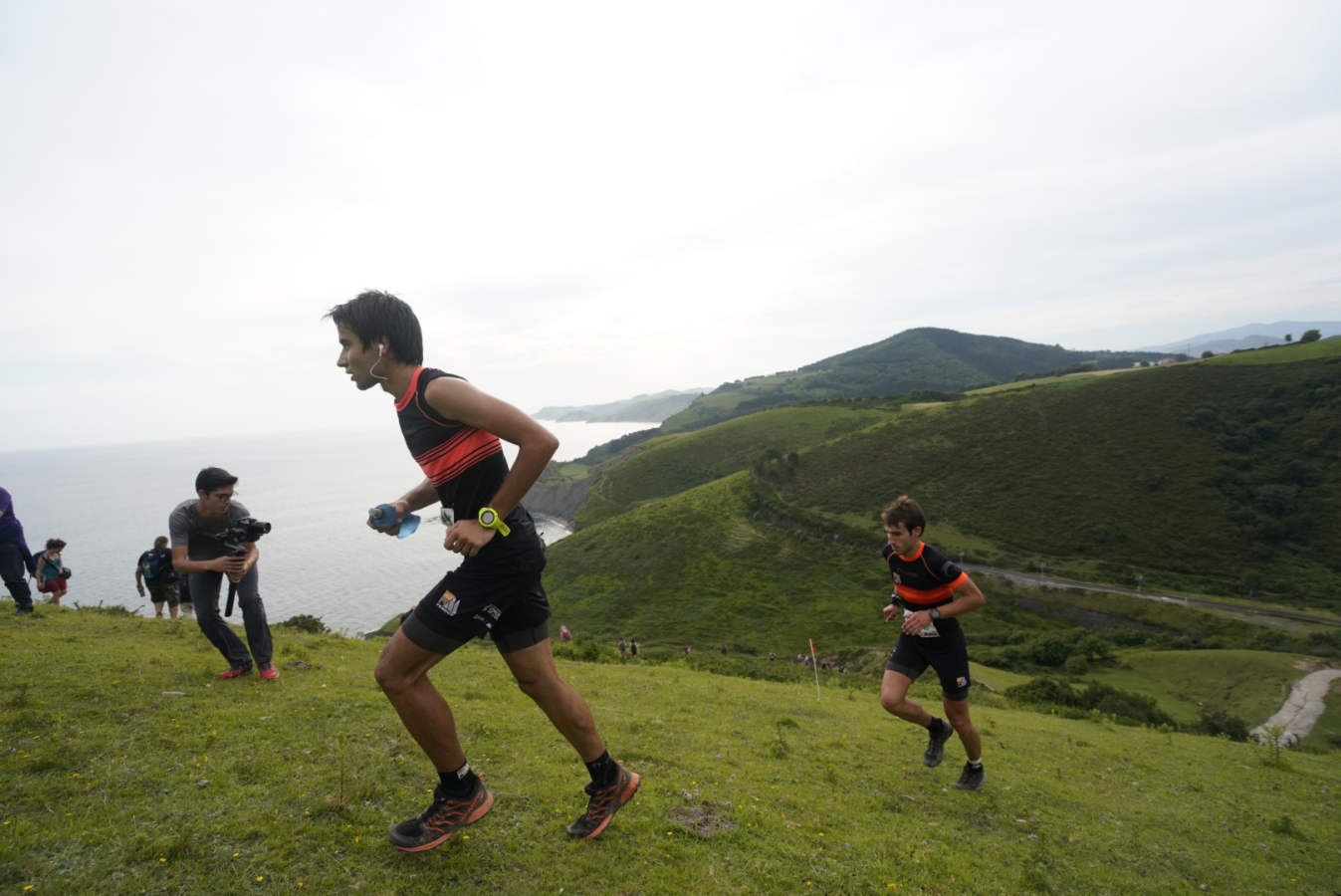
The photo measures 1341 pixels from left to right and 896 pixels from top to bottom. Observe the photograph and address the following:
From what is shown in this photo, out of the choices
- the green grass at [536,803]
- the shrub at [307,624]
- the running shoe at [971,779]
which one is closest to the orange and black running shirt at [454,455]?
the green grass at [536,803]

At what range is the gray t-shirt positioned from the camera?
254 inches

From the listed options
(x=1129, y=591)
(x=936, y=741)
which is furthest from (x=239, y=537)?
(x=1129, y=591)

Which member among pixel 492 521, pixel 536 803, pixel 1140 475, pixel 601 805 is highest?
pixel 492 521

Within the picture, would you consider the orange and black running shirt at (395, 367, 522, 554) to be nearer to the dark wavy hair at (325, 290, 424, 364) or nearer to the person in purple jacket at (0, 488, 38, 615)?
the dark wavy hair at (325, 290, 424, 364)

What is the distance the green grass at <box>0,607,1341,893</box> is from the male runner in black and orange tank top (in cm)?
65

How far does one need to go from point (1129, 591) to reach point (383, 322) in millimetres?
74185

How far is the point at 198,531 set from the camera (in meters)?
6.59

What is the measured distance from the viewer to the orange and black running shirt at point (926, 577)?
5738mm

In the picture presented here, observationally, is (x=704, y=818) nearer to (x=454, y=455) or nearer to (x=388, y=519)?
(x=388, y=519)

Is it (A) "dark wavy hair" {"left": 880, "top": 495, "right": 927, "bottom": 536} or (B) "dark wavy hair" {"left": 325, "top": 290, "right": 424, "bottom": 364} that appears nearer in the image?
(B) "dark wavy hair" {"left": 325, "top": 290, "right": 424, "bottom": 364}

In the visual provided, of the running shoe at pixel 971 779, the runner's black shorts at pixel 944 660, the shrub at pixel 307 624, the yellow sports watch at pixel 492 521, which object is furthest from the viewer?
the shrub at pixel 307 624

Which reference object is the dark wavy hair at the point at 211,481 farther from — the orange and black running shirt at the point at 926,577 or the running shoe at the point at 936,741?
the running shoe at the point at 936,741

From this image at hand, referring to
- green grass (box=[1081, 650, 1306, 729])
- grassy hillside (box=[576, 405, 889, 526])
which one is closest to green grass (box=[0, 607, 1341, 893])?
green grass (box=[1081, 650, 1306, 729])

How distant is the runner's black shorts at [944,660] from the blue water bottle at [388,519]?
14.7ft
